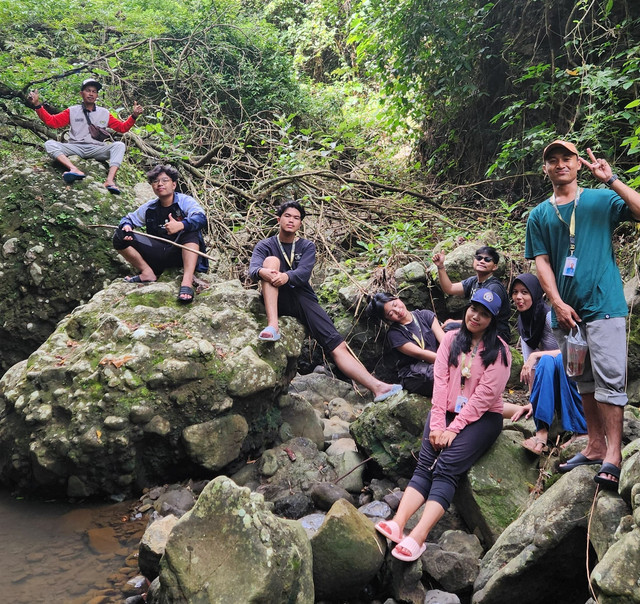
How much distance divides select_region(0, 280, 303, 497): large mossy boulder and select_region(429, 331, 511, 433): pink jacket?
1.58 meters

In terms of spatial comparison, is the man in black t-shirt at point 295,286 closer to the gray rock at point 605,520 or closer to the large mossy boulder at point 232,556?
the large mossy boulder at point 232,556

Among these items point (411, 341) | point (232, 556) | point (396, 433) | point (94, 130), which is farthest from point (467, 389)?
point (94, 130)

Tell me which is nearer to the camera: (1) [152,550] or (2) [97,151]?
(1) [152,550]

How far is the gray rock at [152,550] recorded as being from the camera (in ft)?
10.8

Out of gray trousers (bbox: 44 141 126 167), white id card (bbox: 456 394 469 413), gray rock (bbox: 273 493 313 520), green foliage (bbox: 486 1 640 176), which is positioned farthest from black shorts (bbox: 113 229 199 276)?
green foliage (bbox: 486 1 640 176)

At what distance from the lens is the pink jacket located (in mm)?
3703

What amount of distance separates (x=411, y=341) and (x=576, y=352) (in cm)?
178

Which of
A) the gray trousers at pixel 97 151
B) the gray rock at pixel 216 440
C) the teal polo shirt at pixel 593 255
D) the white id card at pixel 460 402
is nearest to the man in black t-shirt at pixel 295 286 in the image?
the gray rock at pixel 216 440

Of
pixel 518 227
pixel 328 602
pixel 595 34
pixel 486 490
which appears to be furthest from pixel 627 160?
pixel 328 602

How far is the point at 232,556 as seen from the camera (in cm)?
290

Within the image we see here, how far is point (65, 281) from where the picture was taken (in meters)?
6.07

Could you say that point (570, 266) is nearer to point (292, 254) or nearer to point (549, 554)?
point (549, 554)

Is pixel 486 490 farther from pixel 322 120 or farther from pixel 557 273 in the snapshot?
pixel 322 120

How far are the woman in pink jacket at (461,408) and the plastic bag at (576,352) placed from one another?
0.63m
